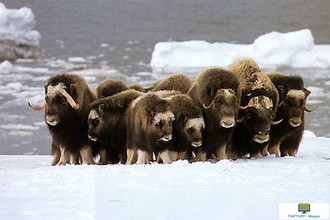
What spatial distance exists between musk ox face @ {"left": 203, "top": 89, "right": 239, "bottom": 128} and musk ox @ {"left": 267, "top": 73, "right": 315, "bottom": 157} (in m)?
0.69

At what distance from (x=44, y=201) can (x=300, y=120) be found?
114 inches

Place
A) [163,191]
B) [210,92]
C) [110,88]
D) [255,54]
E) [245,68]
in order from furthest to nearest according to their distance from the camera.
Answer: [255,54] → [110,88] → [245,68] → [210,92] → [163,191]

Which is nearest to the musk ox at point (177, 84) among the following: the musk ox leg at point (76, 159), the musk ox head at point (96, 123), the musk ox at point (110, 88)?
the musk ox at point (110, 88)

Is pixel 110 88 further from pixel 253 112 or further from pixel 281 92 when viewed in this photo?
pixel 281 92

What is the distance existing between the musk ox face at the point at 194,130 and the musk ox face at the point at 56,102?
1.03m

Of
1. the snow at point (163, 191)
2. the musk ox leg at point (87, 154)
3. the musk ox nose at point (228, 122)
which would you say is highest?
the musk ox nose at point (228, 122)

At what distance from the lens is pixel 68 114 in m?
4.87

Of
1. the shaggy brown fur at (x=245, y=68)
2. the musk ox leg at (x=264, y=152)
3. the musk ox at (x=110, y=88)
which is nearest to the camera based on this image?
the shaggy brown fur at (x=245, y=68)

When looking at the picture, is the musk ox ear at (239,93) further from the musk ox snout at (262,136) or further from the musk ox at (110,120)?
the musk ox at (110,120)

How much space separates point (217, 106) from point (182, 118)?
312 millimetres

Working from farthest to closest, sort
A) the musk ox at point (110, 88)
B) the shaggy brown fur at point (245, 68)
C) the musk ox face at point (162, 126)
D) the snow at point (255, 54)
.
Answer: the snow at point (255, 54), the musk ox at point (110, 88), the shaggy brown fur at point (245, 68), the musk ox face at point (162, 126)

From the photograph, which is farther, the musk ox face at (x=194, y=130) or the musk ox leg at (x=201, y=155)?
the musk ox leg at (x=201, y=155)

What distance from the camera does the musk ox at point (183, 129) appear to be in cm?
456

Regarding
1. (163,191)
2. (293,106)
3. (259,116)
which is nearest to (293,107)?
(293,106)
